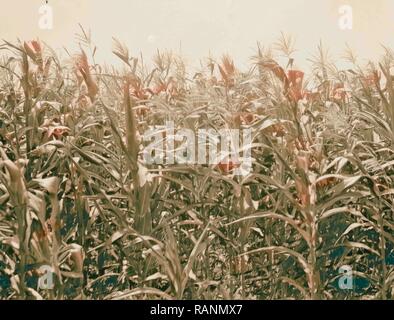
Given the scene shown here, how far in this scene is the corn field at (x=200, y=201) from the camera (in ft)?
6.59

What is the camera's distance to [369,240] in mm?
2541

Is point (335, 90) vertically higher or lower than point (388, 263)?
higher

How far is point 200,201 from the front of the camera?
2.22 m

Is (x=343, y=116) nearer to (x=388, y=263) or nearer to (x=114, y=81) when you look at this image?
(x=388, y=263)

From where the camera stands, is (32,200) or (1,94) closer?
(32,200)

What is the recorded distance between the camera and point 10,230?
6.77 ft

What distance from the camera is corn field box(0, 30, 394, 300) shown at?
2.01 metres

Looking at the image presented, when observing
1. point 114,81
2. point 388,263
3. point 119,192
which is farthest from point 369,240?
point 114,81
